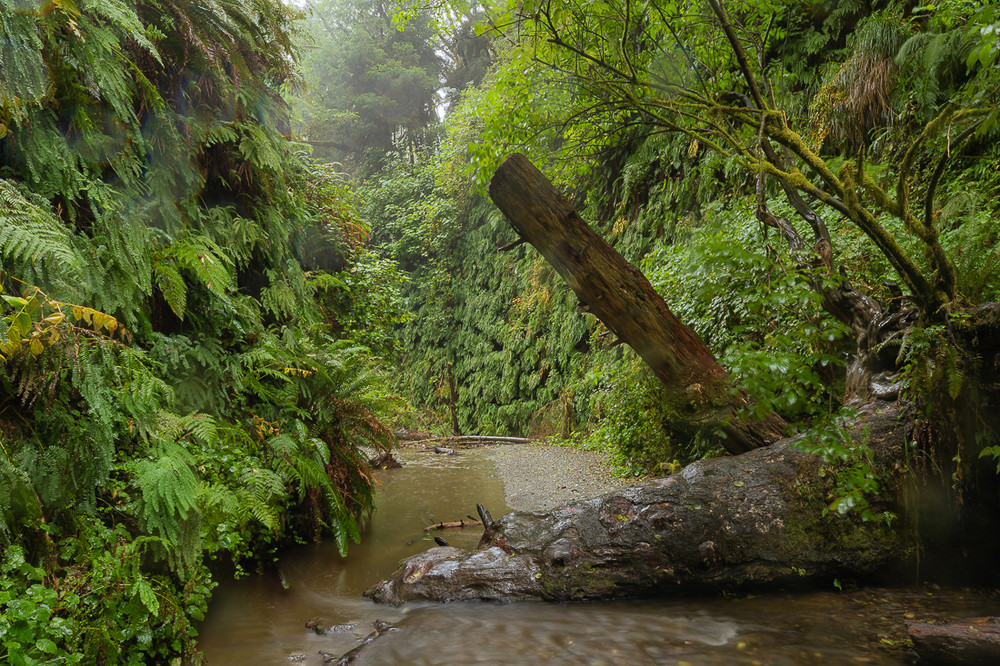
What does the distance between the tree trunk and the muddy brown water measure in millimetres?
1299

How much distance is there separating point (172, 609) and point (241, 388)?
170 centimetres

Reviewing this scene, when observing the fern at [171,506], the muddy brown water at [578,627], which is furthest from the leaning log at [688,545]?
the fern at [171,506]

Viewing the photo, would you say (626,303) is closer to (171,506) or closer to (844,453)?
(844,453)

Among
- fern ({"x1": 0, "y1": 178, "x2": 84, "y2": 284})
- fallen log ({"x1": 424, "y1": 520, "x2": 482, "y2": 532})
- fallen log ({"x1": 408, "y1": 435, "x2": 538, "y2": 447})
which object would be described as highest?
fern ({"x1": 0, "y1": 178, "x2": 84, "y2": 284})

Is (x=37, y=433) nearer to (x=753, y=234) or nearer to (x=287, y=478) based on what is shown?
(x=287, y=478)

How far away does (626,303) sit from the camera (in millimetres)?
3900

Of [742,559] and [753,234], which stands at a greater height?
[753,234]

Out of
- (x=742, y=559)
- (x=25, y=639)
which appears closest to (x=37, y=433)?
(x=25, y=639)

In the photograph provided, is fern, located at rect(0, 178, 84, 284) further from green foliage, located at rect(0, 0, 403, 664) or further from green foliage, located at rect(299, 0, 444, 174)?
green foliage, located at rect(299, 0, 444, 174)

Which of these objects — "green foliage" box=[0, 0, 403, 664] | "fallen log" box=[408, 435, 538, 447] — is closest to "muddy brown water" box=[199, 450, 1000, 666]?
"green foliage" box=[0, 0, 403, 664]

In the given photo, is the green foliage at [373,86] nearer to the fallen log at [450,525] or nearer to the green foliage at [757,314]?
the green foliage at [757,314]

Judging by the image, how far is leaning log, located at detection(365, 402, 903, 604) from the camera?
3.02 meters

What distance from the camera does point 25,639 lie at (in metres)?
1.71

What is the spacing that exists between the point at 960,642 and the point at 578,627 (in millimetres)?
1629
